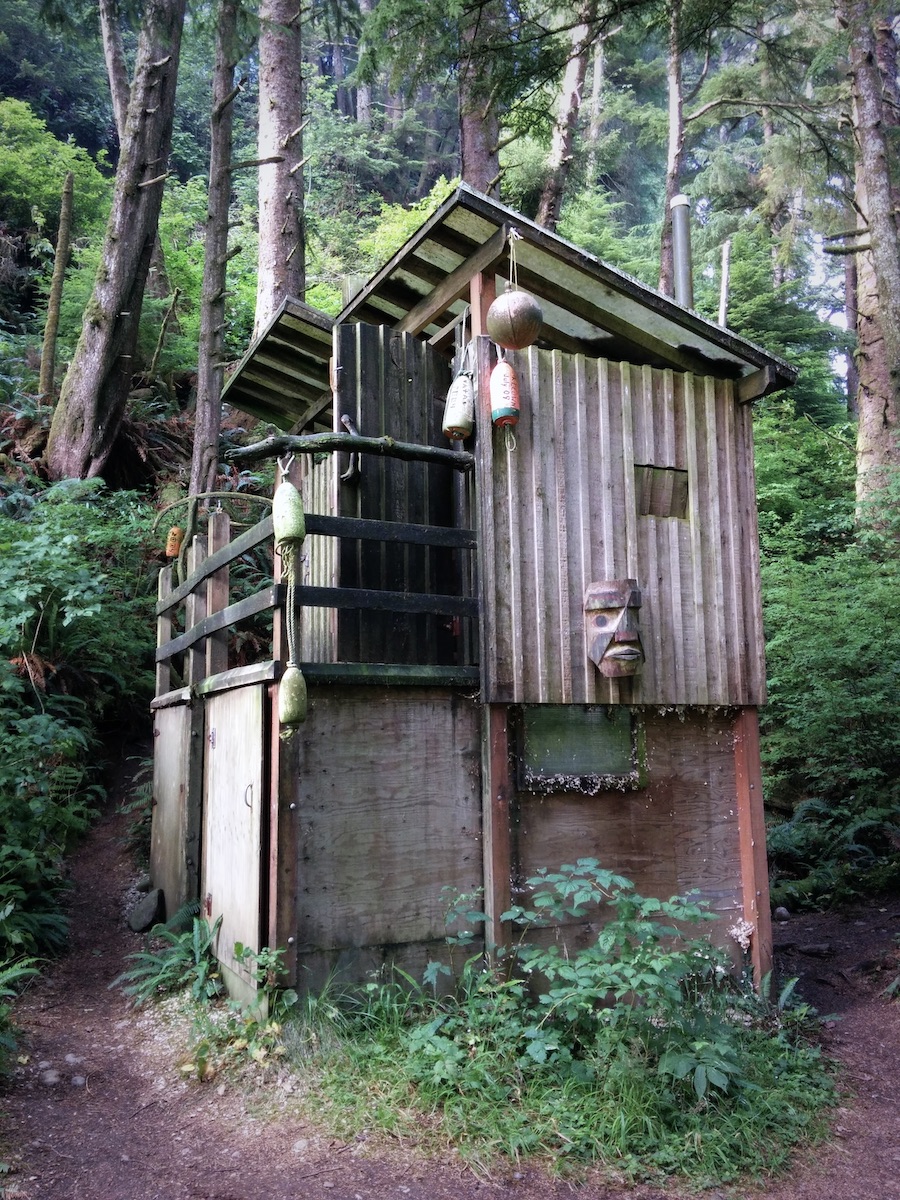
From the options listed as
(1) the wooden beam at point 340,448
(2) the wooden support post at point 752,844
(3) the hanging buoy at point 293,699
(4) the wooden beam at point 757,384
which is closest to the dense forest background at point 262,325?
(1) the wooden beam at point 340,448

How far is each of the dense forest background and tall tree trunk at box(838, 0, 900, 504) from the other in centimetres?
4

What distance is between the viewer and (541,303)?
6.39 m

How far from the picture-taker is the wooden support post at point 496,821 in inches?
213

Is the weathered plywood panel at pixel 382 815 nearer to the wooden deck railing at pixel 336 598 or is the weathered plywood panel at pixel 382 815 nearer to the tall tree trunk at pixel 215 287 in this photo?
the wooden deck railing at pixel 336 598

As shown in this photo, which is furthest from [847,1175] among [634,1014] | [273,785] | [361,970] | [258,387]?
[258,387]

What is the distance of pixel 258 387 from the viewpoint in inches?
343

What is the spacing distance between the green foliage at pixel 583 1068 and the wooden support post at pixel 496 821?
0.14m

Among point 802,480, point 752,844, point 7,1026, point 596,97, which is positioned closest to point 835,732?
point 752,844

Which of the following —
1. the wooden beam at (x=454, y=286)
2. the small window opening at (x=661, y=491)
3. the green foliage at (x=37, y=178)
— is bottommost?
the small window opening at (x=661, y=491)

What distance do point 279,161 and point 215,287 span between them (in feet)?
5.95

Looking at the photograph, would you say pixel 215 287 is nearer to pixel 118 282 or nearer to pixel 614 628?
pixel 118 282

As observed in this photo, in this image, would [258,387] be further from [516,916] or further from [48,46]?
[48,46]

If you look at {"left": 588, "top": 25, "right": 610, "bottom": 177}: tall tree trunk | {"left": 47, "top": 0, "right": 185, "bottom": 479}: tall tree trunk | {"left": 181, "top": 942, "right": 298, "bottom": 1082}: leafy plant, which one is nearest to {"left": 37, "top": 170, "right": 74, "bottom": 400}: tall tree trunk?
{"left": 47, "top": 0, "right": 185, "bottom": 479}: tall tree trunk

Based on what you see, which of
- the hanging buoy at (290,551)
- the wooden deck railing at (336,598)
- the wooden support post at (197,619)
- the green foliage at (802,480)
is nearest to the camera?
the hanging buoy at (290,551)
